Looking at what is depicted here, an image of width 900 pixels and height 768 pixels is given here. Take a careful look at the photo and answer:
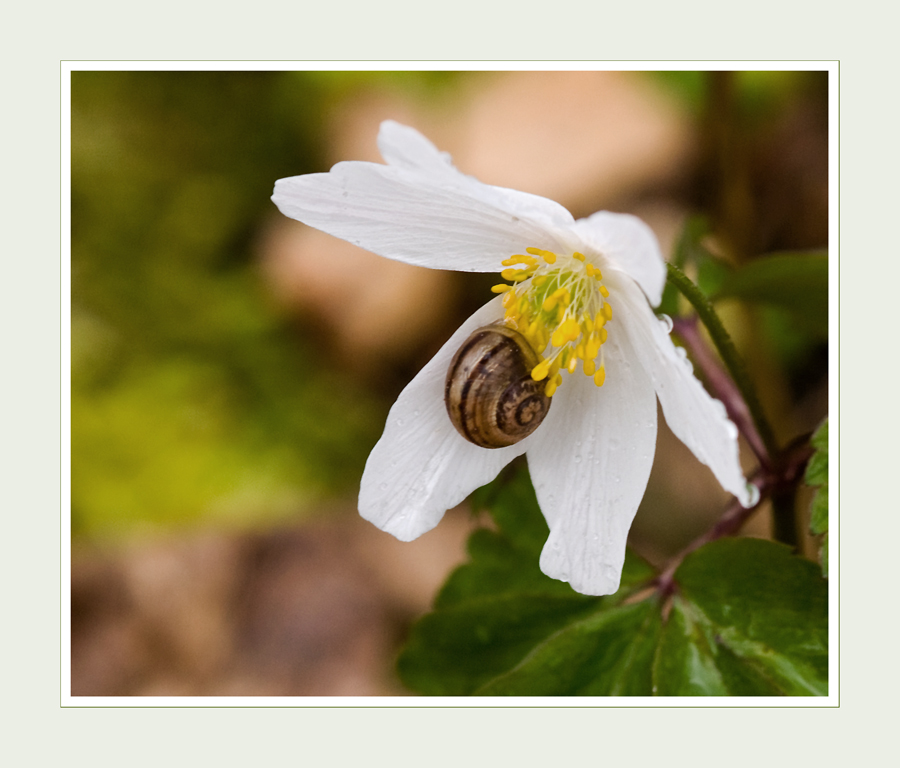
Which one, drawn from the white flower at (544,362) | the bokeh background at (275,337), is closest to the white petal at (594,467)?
the white flower at (544,362)

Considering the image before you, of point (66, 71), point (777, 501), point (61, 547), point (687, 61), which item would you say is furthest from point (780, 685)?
point (66, 71)

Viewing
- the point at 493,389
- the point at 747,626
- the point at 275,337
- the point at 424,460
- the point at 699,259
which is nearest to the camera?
the point at 493,389

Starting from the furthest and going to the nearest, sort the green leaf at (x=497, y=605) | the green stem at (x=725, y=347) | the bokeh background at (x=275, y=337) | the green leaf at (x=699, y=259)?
the bokeh background at (x=275, y=337) → the green leaf at (x=699, y=259) → the green leaf at (x=497, y=605) → the green stem at (x=725, y=347)

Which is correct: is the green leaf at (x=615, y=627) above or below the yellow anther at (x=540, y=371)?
below

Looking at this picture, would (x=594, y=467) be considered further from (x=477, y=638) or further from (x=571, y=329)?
(x=477, y=638)

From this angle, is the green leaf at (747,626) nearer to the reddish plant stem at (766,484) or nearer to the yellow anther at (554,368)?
the reddish plant stem at (766,484)

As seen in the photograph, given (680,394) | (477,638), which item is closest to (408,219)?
(680,394)

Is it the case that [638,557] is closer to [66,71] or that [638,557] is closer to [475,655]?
[475,655]

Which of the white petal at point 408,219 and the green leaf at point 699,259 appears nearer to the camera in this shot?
the white petal at point 408,219
